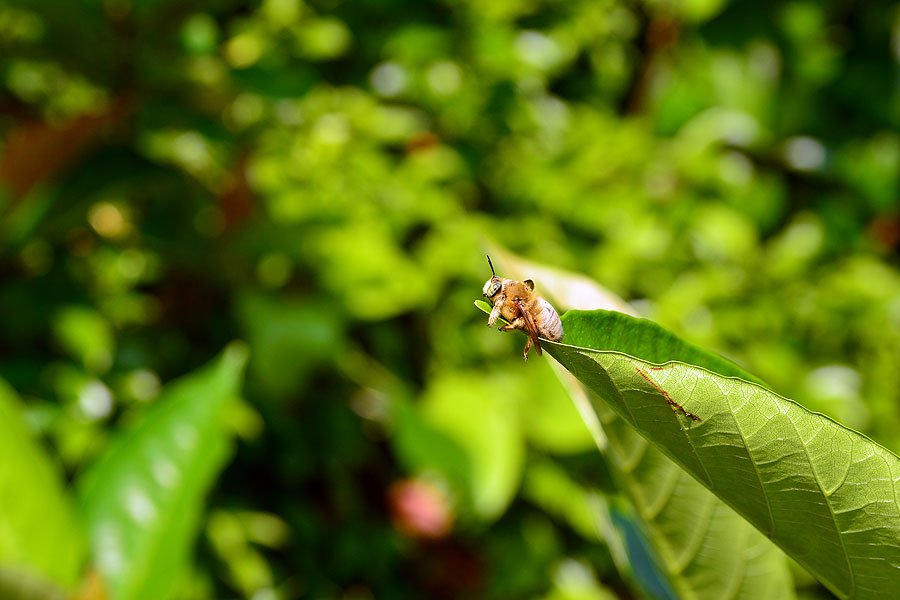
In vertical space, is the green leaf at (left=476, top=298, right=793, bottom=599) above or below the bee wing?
below

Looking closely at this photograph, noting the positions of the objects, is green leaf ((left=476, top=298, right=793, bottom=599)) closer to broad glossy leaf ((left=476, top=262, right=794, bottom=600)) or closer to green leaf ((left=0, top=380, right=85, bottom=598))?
broad glossy leaf ((left=476, top=262, right=794, bottom=600))

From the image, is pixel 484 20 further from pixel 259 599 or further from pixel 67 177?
pixel 259 599

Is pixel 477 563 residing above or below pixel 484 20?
below

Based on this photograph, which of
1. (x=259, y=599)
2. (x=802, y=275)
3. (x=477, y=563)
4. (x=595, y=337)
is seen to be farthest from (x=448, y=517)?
(x=595, y=337)

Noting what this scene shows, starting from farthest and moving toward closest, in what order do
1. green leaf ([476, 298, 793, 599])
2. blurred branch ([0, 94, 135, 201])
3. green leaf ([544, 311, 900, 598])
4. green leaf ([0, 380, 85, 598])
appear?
1. blurred branch ([0, 94, 135, 201])
2. green leaf ([0, 380, 85, 598])
3. green leaf ([476, 298, 793, 599])
4. green leaf ([544, 311, 900, 598])

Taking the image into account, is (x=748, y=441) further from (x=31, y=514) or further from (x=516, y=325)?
(x=31, y=514)

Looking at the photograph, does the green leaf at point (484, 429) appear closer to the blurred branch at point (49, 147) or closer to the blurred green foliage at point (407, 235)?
the blurred green foliage at point (407, 235)

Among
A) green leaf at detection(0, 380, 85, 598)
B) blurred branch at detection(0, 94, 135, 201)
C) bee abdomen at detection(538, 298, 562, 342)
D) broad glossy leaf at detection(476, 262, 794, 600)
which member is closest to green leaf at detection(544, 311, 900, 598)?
bee abdomen at detection(538, 298, 562, 342)
